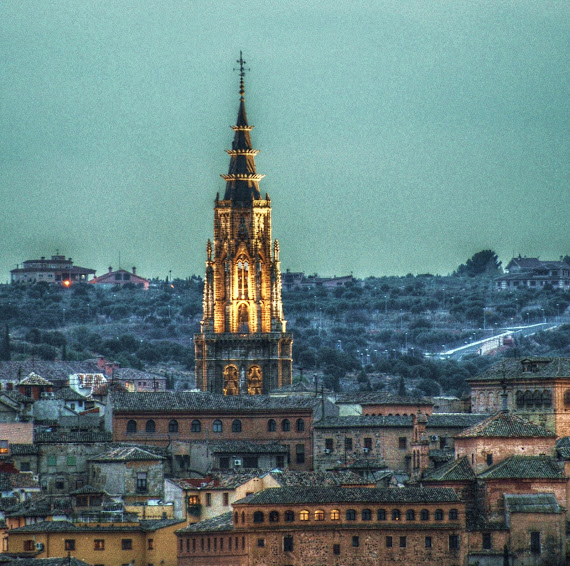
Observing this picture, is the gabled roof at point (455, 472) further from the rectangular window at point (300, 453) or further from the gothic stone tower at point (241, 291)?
the gothic stone tower at point (241, 291)

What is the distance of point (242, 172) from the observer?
162 metres

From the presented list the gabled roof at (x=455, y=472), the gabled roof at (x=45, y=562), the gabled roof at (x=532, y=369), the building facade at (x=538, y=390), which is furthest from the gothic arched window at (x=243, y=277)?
the gabled roof at (x=45, y=562)

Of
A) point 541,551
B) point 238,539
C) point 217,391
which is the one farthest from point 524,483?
point 217,391

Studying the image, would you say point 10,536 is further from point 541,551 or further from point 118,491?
point 541,551

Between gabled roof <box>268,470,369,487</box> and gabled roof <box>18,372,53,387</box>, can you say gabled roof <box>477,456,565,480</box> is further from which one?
gabled roof <box>18,372,53,387</box>

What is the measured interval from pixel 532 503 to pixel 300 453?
2250 centimetres

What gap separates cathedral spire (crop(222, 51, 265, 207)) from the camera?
162 m

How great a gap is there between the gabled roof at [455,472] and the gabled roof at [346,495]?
12.6 ft

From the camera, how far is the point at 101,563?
115625 millimetres

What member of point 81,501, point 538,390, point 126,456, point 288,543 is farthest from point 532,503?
point 126,456

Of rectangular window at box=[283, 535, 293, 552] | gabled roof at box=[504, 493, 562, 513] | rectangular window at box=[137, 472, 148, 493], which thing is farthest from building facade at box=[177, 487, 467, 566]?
rectangular window at box=[137, 472, 148, 493]

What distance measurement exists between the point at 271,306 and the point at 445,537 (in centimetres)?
4817

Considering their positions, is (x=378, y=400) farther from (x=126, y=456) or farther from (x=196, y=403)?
(x=126, y=456)

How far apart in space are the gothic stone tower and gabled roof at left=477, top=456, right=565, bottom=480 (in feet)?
134
